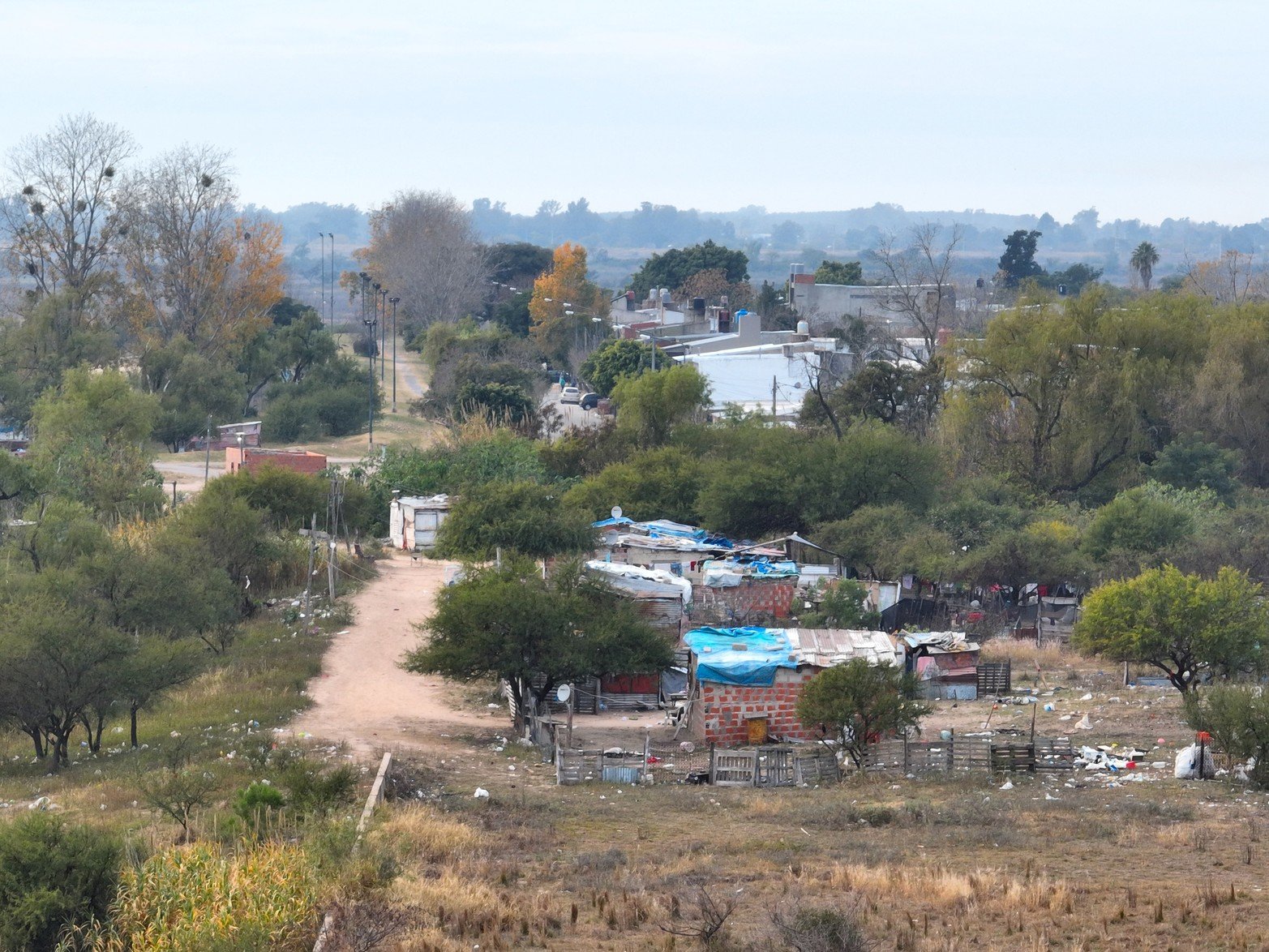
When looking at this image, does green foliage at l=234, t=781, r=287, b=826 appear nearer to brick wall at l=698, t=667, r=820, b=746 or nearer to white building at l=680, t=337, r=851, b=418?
brick wall at l=698, t=667, r=820, b=746

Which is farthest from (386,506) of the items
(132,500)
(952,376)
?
(952,376)

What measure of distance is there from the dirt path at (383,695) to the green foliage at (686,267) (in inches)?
2676

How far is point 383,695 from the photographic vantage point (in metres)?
26.2

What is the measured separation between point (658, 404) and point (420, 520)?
897 centimetres

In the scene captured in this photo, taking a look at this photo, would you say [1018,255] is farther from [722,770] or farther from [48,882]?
[48,882]

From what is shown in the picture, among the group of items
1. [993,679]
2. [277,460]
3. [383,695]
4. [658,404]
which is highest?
[658,404]

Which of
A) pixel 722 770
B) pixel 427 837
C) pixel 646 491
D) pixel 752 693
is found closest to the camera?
pixel 427 837

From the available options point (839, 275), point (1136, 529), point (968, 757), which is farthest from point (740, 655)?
point (839, 275)

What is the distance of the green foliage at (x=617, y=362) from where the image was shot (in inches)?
2456

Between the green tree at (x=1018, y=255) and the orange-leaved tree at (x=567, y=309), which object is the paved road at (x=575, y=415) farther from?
the green tree at (x=1018, y=255)

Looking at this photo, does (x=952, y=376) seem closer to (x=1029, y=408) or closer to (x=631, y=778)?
(x=1029, y=408)

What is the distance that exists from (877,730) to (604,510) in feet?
57.8

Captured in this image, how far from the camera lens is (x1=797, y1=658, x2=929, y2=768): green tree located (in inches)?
826

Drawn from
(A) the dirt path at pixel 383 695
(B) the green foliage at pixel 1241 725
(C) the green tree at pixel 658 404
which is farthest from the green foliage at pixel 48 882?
(C) the green tree at pixel 658 404
